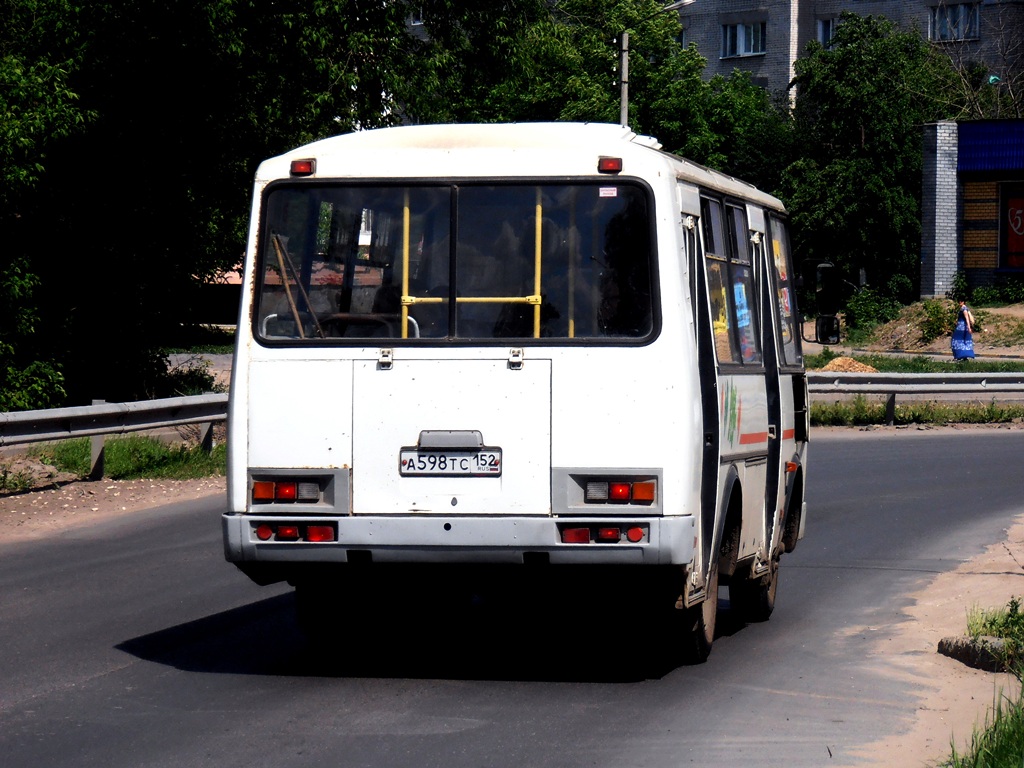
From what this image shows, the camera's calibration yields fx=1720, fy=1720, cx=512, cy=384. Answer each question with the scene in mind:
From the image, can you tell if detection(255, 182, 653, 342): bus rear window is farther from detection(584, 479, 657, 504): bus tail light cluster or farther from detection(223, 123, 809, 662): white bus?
detection(584, 479, 657, 504): bus tail light cluster

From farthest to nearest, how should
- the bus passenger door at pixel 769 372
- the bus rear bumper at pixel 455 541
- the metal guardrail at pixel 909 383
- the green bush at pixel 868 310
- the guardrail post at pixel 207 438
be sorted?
the green bush at pixel 868 310
the metal guardrail at pixel 909 383
the guardrail post at pixel 207 438
the bus passenger door at pixel 769 372
the bus rear bumper at pixel 455 541

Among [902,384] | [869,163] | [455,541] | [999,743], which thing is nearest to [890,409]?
[902,384]

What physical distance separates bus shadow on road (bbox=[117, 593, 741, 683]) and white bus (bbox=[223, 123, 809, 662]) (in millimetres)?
468

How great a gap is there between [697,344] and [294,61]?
18177 mm

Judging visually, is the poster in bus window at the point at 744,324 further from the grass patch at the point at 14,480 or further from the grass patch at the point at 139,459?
the grass patch at the point at 139,459

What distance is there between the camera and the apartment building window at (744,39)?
78562mm

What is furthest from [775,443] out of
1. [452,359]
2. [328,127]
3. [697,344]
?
[328,127]

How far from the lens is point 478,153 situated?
26.6ft

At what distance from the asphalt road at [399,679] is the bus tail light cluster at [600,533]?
708 millimetres

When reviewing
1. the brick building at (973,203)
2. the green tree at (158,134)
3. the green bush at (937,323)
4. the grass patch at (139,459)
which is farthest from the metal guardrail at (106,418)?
the brick building at (973,203)

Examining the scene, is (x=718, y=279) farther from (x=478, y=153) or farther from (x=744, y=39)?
(x=744, y=39)

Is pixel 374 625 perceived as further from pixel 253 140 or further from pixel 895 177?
pixel 895 177

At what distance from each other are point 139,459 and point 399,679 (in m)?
10.6

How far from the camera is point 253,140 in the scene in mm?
25562
